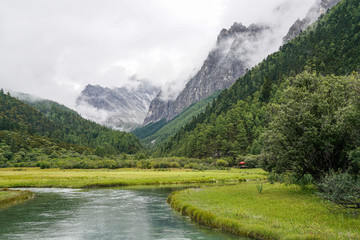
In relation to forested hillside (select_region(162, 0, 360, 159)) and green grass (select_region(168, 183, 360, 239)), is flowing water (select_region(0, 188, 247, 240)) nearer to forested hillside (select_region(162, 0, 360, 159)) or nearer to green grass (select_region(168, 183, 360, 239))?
green grass (select_region(168, 183, 360, 239))

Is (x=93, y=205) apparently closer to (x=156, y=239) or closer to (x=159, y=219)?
(x=159, y=219)

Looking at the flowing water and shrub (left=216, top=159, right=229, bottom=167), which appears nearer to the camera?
the flowing water

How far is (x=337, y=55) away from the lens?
540 ft

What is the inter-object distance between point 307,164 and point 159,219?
2260cm

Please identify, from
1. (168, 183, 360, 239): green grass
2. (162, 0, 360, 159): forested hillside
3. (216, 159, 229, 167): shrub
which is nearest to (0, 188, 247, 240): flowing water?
(168, 183, 360, 239): green grass

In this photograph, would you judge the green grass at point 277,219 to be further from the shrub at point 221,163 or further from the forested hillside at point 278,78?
the forested hillside at point 278,78

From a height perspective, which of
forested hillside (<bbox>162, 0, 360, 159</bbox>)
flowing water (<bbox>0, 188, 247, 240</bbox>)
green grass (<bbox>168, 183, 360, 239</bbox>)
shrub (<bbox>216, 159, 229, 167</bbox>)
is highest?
forested hillside (<bbox>162, 0, 360, 159</bbox>)

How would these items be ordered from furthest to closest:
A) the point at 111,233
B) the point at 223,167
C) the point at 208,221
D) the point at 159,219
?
the point at 223,167 < the point at 159,219 < the point at 208,221 < the point at 111,233

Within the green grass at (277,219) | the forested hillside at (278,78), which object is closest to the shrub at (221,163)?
the forested hillside at (278,78)

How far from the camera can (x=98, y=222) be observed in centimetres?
2997

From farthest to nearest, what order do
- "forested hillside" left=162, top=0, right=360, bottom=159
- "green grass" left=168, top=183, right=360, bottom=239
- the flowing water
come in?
"forested hillside" left=162, top=0, right=360, bottom=159 < the flowing water < "green grass" left=168, top=183, right=360, bottom=239

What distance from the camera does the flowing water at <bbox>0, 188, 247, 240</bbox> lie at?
80.2ft

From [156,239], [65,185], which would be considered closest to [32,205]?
[156,239]

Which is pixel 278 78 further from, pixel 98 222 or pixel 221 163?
pixel 98 222
